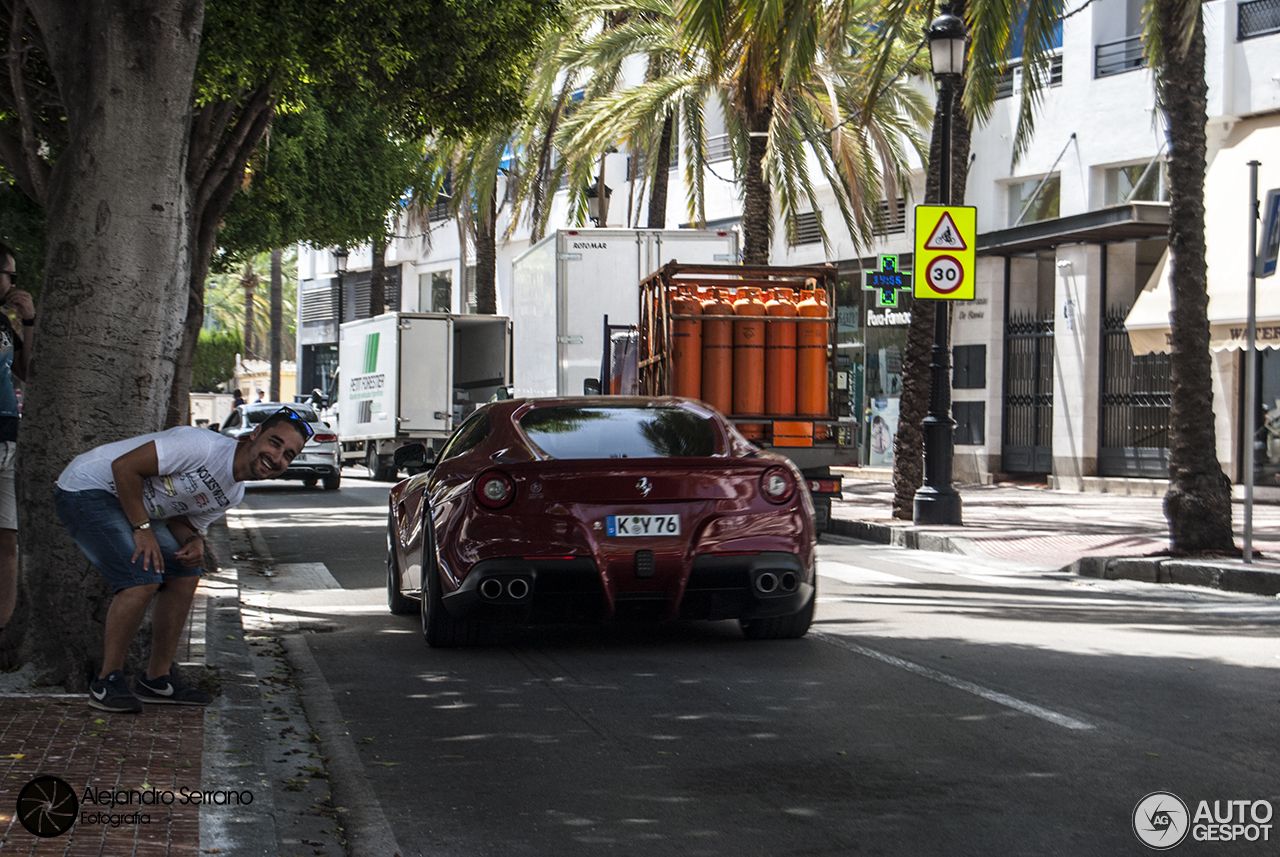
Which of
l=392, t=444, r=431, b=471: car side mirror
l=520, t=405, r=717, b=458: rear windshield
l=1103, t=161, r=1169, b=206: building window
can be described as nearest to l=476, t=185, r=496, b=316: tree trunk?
l=1103, t=161, r=1169, b=206: building window

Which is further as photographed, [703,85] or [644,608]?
[703,85]

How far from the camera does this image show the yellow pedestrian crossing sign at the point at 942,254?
17.2m

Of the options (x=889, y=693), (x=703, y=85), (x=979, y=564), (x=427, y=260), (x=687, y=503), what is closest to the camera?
(x=889, y=693)

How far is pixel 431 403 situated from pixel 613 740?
2318cm

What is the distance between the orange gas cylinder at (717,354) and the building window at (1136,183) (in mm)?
10830

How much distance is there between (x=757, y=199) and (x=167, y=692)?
16374 millimetres

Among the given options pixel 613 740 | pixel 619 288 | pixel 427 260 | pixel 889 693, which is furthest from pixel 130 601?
pixel 427 260

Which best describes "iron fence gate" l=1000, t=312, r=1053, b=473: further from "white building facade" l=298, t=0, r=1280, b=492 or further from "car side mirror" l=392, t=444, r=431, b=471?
"car side mirror" l=392, t=444, r=431, b=471

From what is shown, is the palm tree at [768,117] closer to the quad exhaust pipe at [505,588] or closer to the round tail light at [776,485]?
the round tail light at [776,485]

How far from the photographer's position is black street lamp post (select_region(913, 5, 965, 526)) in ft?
56.0

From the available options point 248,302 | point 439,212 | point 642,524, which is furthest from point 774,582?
point 248,302

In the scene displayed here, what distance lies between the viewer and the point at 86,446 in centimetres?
638

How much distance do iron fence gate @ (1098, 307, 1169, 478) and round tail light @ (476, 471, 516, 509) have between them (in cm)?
1856

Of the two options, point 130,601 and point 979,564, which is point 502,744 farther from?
point 979,564
